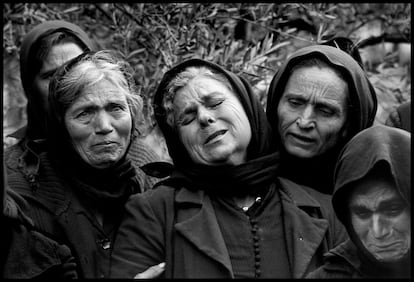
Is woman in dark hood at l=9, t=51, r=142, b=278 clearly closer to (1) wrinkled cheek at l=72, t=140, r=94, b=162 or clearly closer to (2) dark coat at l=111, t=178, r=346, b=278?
(1) wrinkled cheek at l=72, t=140, r=94, b=162

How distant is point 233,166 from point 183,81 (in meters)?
0.43

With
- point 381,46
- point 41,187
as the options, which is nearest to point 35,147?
point 41,187

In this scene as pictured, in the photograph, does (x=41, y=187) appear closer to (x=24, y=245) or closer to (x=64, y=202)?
(x=64, y=202)

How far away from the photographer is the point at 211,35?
6469 millimetres

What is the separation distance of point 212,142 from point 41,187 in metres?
0.78

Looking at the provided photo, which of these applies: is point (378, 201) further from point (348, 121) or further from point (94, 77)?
point (94, 77)

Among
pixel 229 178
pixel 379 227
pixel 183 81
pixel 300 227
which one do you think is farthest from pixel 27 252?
pixel 379 227

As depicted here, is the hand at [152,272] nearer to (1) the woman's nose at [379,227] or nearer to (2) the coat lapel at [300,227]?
(2) the coat lapel at [300,227]

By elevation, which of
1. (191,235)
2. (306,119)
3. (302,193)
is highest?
(306,119)

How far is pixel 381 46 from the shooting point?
7.82 m

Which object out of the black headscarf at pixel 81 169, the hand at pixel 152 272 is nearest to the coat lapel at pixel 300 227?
the hand at pixel 152 272

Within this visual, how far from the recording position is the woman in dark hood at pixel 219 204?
12.0 ft

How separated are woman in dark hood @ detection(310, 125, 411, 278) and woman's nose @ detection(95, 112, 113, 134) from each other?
1055 millimetres

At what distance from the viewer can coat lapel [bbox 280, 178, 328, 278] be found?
11.9 ft
